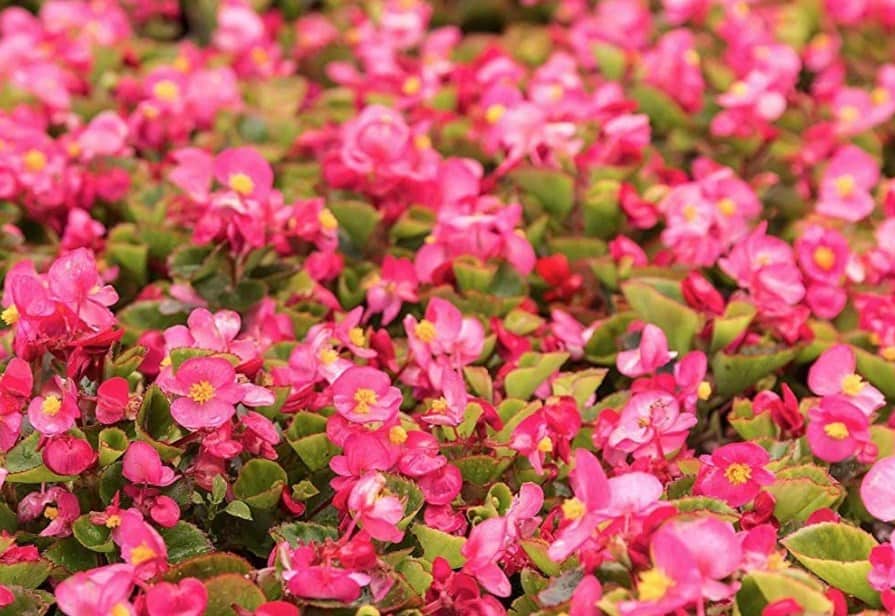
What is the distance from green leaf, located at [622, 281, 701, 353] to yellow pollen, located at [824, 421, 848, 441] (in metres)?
0.25

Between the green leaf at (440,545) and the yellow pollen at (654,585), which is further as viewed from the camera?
the green leaf at (440,545)

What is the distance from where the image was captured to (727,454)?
1.22 meters

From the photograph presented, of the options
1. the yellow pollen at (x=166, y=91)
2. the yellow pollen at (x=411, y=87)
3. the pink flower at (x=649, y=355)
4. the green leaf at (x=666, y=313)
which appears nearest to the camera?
the pink flower at (x=649, y=355)

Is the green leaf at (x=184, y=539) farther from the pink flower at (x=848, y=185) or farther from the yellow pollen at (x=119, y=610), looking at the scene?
the pink flower at (x=848, y=185)

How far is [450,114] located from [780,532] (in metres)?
1.05

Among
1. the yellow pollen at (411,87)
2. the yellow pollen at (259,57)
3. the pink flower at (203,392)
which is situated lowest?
the yellow pollen at (259,57)

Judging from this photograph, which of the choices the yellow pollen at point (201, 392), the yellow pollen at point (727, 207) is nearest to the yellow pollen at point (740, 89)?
the yellow pollen at point (727, 207)

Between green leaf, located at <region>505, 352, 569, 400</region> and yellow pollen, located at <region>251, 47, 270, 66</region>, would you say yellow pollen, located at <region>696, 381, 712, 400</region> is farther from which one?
yellow pollen, located at <region>251, 47, 270, 66</region>

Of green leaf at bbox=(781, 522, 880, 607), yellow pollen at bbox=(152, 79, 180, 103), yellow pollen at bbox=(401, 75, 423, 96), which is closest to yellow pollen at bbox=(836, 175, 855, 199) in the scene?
yellow pollen at bbox=(401, 75, 423, 96)

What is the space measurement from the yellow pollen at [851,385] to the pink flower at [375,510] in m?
0.53

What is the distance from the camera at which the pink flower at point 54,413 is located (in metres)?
1.15

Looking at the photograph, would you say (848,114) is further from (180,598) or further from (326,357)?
(180,598)

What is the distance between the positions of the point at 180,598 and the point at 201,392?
21 centimetres

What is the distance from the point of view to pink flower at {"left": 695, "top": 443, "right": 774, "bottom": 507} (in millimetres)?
1210
